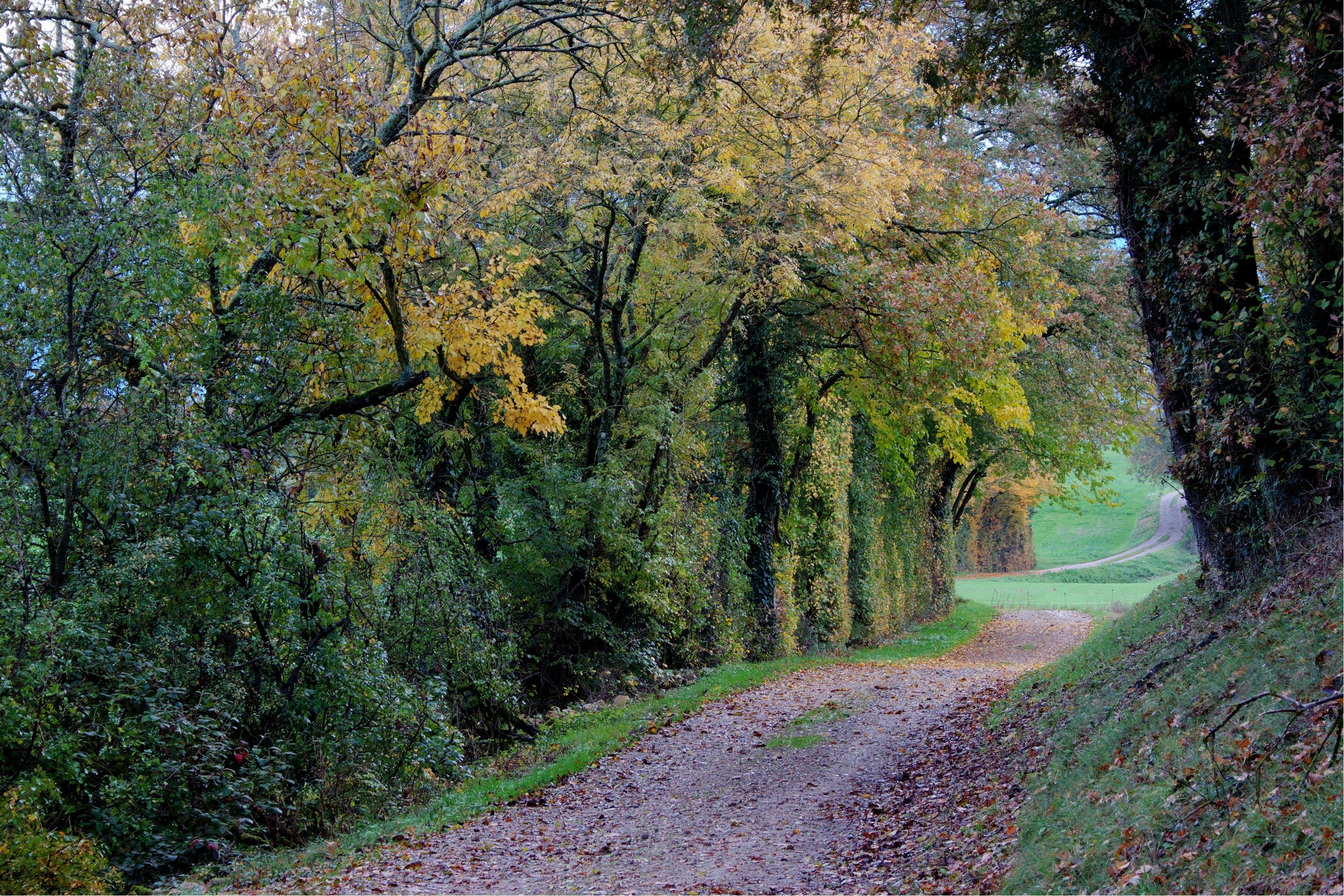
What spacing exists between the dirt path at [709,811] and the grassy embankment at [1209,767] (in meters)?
1.71

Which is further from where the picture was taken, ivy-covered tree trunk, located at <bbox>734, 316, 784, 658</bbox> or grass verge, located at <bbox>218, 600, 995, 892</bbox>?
ivy-covered tree trunk, located at <bbox>734, 316, 784, 658</bbox>

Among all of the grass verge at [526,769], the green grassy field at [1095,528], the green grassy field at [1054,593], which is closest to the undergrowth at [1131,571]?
the green grassy field at [1054,593]

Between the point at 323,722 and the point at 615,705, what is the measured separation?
17.7ft

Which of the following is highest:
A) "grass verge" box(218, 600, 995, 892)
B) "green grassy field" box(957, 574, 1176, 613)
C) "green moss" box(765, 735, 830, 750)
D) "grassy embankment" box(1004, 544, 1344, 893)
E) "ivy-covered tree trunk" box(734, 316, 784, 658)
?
"ivy-covered tree trunk" box(734, 316, 784, 658)

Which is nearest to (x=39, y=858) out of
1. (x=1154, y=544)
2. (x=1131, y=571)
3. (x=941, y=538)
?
(x=941, y=538)

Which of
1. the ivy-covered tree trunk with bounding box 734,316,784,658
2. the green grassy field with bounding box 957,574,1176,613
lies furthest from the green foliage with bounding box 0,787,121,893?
the green grassy field with bounding box 957,574,1176,613

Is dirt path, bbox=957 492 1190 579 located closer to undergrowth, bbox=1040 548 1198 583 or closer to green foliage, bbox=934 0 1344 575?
undergrowth, bbox=1040 548 1198 583

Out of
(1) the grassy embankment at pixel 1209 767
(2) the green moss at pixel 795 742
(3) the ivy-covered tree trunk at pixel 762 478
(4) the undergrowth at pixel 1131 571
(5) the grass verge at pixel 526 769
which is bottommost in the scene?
(4) the undergrowth at pixel 1131 571

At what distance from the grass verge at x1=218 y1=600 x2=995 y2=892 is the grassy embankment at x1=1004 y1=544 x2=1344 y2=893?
4.80 metres

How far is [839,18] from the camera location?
9422 millimetres

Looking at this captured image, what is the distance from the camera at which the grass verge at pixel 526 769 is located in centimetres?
700

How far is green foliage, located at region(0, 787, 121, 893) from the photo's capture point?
566 centimetres

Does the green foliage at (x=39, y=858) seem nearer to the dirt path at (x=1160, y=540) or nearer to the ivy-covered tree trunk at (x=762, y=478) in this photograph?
the ivy-covered tree trunk at (x=762, y=478)

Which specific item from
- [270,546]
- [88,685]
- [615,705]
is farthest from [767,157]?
[88,685]
